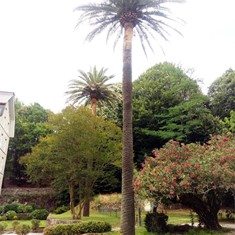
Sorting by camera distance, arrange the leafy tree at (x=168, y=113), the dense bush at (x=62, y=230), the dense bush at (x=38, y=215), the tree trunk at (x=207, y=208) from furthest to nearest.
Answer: the leafy tree at (x=168, y=113)
the dense bush at (x=38, y=215)
the dense bush at (x=62, y=230)
the tree trunk at (x=207, y=208)

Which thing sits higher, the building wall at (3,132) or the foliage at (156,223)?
the building wall at (3,132)

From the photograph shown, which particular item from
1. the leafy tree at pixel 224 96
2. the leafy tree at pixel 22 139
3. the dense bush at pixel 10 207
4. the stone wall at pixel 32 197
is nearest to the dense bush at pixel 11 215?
the dense bush at pixel 10 207

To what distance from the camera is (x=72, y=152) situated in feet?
64.1

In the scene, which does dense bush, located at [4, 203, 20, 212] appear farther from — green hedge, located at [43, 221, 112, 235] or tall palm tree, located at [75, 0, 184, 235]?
tall palm tree, located at [75, 0, 184, 235]

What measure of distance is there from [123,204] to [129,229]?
1100 millimetres

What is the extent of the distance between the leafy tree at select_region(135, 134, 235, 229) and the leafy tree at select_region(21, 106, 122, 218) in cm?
593

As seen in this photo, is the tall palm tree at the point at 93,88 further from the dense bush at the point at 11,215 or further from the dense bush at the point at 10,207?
the dense bush at the point at 10,207

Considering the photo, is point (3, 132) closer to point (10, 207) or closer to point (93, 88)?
point (10, 207)

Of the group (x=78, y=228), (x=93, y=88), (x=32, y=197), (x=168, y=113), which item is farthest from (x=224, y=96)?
(x=32, y=197)

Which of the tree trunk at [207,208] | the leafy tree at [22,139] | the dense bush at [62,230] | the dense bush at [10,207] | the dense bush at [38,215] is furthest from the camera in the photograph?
the leafy tree at [22,139]

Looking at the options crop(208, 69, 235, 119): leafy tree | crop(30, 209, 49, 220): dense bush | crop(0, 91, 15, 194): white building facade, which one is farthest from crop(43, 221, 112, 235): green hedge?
crop(208, 69, 235, 119): leafy tree

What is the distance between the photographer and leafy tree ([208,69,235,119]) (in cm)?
3456

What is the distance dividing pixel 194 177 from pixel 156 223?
12.2ft

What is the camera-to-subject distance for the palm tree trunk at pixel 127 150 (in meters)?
12.2
